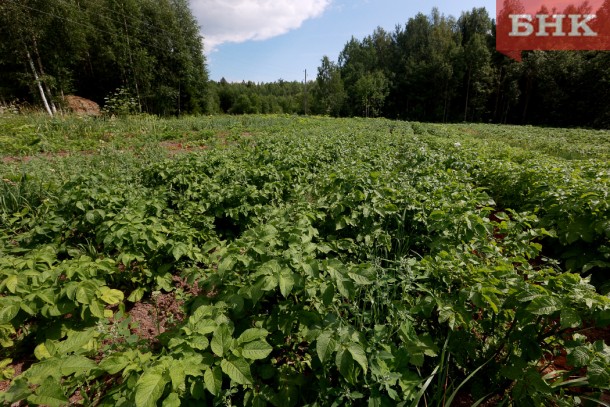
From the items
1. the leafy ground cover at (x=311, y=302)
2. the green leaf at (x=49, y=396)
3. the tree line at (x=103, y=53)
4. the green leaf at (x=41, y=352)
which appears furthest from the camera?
the tree line at (x=103, y=53)

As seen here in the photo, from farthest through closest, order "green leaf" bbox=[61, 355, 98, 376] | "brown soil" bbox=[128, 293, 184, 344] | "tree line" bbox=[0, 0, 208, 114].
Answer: "tree line" bbox=[0, 0, 208, 114] → "brown soil" bbox=[128, 293, 184, 344] → "green leaf" bbox=[61, 355, 98, 376]

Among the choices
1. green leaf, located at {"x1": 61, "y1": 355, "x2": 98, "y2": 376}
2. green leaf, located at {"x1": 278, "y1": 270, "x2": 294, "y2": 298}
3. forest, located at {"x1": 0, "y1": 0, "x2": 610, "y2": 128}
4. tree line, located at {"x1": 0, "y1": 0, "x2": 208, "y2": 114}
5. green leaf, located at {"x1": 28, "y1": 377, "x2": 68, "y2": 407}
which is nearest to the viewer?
green leaf, located at {"x1": 28, "y1": 377, "x2": 68, "y2": 407}

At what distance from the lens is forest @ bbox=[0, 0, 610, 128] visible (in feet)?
73.7

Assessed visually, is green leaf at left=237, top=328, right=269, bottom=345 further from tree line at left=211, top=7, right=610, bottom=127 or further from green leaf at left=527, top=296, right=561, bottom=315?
tree line at left=211, top=7, right=610, bottom=127

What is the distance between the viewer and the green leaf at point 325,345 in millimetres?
1451

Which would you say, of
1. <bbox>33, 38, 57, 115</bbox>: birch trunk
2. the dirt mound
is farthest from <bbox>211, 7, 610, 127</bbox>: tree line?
<bbox>33, 38, 57, 115</bbox>: birch trunk

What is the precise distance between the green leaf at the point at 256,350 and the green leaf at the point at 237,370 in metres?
0.05

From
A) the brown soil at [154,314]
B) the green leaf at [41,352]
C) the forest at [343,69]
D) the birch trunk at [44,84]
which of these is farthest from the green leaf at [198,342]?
the birch trunk at [44,84]

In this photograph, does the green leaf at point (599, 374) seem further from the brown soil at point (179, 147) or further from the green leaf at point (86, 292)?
the brown soil at point (179, 147)

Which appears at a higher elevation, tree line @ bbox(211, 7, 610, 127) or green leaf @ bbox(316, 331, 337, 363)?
tree line @ bbox(211, 7, 610, 127)

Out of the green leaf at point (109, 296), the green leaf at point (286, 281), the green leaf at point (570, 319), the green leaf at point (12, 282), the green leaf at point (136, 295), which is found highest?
the green leaf at point (286, 281)

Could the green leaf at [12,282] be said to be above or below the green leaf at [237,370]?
above

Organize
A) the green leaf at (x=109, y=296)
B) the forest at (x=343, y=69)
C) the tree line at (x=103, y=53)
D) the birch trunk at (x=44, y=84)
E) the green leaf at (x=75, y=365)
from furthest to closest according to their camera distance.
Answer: the forest at (x=343, y=69) < the birch trunk at (x=44, y=84) < the tree line at (x=103, y=53) < the green leaf at (x=109, y=296) < the green leaf at (x=75, y=365)

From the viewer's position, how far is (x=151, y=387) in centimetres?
129
